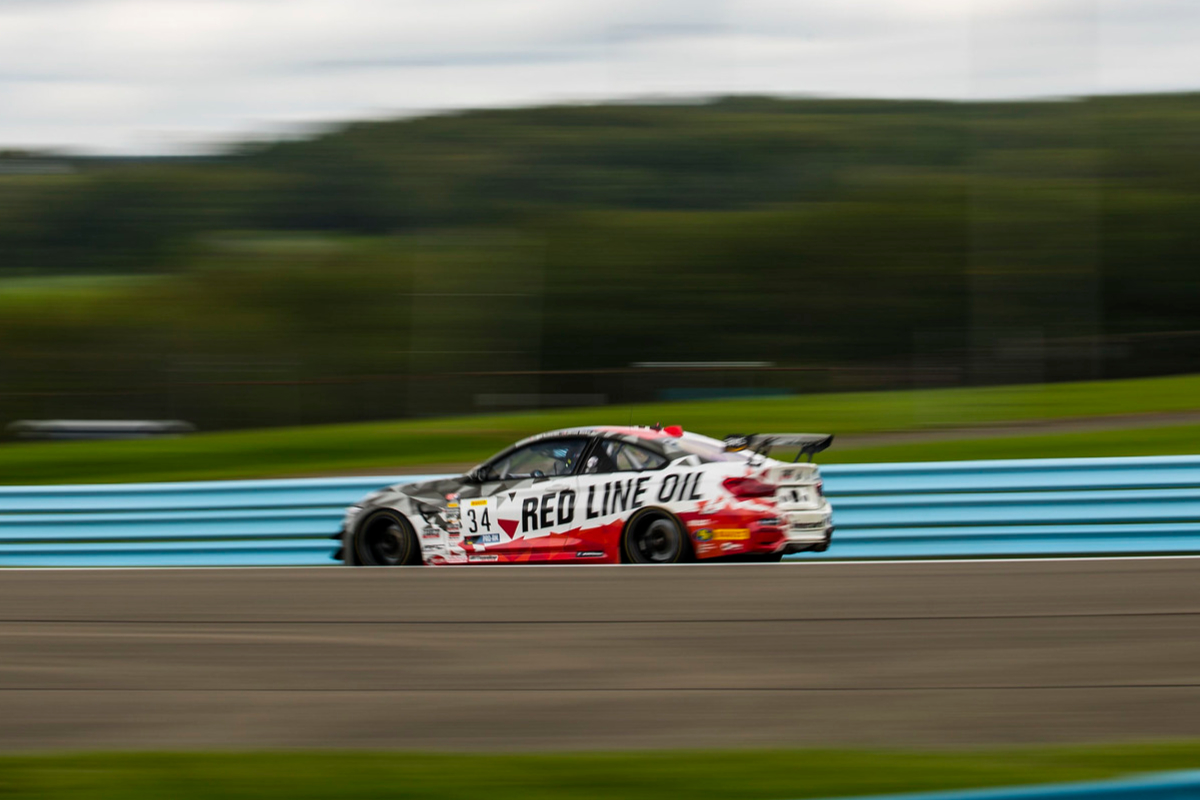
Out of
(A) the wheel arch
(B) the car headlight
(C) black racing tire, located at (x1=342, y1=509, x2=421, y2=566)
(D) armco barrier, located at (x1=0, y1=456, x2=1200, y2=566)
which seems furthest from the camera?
(B) the car headlight

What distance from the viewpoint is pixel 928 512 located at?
10664 mm

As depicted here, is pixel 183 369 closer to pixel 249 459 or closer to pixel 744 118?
pixel 249 459

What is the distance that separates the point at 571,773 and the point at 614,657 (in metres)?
2.01

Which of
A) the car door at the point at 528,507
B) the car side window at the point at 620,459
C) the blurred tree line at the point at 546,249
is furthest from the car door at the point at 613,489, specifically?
the blurred tree line at the point at 546,249

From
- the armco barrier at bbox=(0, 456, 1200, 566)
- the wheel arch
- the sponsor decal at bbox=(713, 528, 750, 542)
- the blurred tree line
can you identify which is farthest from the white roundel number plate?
the blurred tree line

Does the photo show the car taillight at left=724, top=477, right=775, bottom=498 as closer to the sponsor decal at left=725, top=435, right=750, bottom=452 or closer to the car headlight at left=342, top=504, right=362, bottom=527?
the sponsor decal at left=725, top=435, right=750, bottom=452

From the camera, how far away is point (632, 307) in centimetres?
3616

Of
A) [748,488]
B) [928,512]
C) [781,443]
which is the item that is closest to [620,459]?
[748,488]

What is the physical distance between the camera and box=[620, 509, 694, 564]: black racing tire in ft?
32.0

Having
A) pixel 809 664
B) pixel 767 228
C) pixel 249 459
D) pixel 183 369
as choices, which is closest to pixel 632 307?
pixel 767 228

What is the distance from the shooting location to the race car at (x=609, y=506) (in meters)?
9.69

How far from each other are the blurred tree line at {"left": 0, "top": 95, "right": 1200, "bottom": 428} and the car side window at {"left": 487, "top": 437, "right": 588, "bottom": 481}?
1803 cm

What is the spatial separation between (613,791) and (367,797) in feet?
2.54

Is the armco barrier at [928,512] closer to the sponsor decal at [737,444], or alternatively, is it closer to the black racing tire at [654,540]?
the sponsor decal at [737,444]
